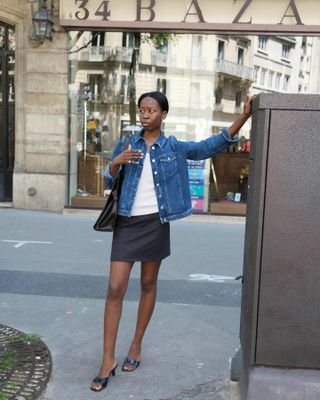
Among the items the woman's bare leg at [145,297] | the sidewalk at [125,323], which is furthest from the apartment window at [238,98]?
the woman's bare leg at [145,297]

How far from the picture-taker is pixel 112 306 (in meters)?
3.25

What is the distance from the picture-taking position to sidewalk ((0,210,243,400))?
3270 millimetres

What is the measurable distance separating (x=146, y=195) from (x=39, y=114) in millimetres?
7418

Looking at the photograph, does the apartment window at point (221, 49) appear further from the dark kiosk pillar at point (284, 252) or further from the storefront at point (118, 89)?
the dark kiosk pillar at point (284, 252)

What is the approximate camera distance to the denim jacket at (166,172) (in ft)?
10.6

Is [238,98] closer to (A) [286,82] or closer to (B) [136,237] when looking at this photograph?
(A) [286,82]

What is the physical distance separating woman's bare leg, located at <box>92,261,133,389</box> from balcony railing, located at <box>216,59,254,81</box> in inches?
304

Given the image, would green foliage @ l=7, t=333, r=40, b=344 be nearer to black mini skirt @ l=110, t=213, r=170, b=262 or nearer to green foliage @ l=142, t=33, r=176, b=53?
black mini skirt @ l=110, t=213, r=170, b=262

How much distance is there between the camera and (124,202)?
10.6 ft

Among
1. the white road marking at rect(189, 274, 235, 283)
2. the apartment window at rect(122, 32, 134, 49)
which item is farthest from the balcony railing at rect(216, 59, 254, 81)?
the white road marking at rect(189, 274, 235, 283)

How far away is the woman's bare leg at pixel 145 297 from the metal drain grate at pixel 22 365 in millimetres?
586

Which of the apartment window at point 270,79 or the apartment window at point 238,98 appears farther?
the apartment window at point 270,79

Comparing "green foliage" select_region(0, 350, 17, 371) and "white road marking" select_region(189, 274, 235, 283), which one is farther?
"white road marking" select_region(189, 274, 235, 283)

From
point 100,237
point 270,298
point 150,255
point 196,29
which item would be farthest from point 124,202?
point 196,29
